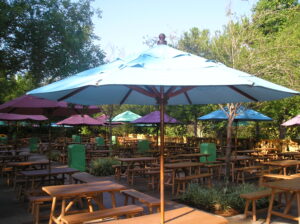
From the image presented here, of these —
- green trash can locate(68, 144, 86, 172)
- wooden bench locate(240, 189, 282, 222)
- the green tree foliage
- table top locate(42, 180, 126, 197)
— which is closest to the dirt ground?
wooden bench locate(240, 189, 282, 222)

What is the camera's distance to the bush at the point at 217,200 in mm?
6238

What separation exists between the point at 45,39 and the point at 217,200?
10375 mm

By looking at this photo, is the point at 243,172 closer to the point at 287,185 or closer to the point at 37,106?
the point at 287,185

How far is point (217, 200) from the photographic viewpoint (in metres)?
6.29

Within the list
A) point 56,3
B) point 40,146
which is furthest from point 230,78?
point 40,146

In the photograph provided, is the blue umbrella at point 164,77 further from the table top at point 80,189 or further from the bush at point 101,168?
the bush at point 101,168

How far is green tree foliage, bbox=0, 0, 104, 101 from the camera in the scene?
13.0m

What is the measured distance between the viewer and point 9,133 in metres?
27.9

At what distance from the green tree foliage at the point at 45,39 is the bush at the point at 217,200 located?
9.29 m

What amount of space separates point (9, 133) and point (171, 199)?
79.6ft

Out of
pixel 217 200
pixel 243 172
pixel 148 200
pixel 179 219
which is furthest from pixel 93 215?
pixel 243 172

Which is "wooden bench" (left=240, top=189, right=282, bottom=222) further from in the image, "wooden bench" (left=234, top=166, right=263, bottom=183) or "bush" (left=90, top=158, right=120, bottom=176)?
"bush" (left=90, top=158, right=120, bottom=176)

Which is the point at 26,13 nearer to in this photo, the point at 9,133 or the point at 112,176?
the point at 112,176

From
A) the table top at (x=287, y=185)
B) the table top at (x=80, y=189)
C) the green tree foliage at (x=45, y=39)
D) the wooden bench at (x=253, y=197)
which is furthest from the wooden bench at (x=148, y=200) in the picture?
the green tree foliage at (x=45, y=39)
